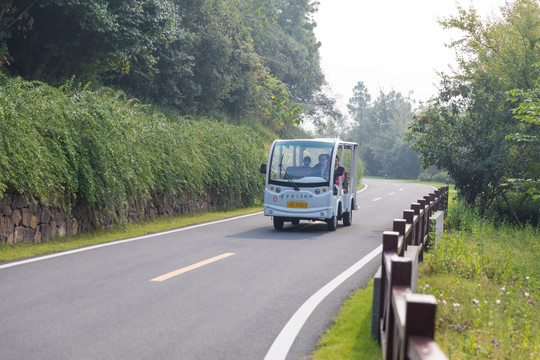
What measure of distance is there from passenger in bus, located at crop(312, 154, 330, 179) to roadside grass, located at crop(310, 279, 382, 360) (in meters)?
8.47

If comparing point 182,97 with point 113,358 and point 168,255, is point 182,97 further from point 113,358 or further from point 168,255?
point 113,358

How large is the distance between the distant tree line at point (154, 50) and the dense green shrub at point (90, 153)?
3734 millimetres

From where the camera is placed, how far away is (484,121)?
18375 millimetres

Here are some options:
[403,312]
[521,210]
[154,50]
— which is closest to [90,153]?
[403,312]

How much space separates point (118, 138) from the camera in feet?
48.7

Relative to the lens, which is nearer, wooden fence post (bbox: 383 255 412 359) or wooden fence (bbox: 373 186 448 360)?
wooden fence (bbox: 373 186 448 360)

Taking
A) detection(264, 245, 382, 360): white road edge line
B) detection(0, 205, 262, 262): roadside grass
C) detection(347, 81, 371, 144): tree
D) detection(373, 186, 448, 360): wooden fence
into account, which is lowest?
detection(0, 205, 262, 262): roadside grass

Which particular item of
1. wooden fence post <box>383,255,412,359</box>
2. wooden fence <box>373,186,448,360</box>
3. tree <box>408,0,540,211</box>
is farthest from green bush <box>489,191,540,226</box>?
wooden fence post <box>383,255,412,359</box>

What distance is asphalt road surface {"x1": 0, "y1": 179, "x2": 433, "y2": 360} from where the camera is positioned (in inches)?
213

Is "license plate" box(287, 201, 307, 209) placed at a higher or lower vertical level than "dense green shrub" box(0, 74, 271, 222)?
lower

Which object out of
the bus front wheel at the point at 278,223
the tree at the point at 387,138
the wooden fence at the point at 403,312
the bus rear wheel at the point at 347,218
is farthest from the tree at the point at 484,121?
the tree at the point at 387,138

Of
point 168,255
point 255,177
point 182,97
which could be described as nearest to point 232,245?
point 168,255

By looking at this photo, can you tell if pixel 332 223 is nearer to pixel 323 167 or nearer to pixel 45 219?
pixel 323 167

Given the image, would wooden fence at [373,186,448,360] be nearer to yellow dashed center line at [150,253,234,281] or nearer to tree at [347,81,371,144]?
yellow dashed center line at [150,253,234,281]
